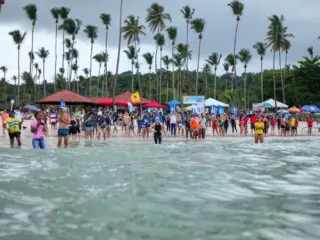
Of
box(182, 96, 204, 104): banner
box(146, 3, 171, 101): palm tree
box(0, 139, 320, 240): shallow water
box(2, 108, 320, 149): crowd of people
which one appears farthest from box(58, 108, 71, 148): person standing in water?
box(146, 3, 171, 101): palm tree

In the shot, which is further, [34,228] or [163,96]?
[163,96]

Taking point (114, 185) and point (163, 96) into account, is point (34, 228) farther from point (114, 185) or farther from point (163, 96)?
point (163, 96)

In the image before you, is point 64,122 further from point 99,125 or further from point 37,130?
A: point 99,125

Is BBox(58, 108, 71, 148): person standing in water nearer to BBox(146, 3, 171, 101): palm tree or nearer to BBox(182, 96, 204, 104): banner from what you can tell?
BBox(182, 96, 204, 104): banner

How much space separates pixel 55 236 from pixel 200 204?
2189 mm

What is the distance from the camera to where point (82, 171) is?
8.46 meters

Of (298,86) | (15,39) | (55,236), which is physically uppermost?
(15,39)

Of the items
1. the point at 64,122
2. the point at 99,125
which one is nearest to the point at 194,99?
the point at 99,125

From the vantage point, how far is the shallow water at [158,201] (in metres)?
4.03

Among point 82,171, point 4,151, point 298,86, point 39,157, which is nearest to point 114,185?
point 82,171

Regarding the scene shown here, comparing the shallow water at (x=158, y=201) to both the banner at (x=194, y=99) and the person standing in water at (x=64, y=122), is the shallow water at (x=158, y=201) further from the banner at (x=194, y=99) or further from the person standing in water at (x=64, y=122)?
the banner at (x=194, y=99)

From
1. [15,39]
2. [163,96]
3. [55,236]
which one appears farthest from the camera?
[163,96]

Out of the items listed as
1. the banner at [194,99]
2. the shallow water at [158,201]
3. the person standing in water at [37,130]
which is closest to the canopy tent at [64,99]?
the banner at [194,99]

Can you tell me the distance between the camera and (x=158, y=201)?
546 cm
